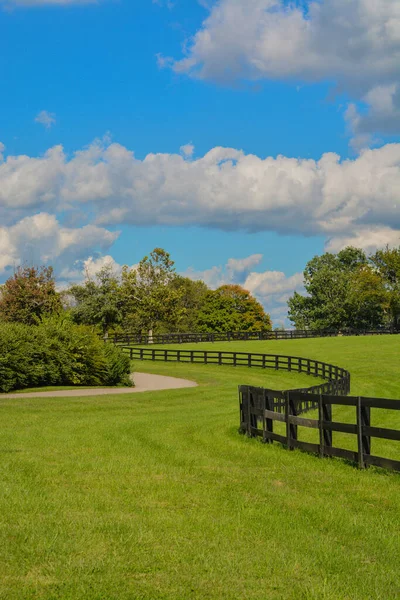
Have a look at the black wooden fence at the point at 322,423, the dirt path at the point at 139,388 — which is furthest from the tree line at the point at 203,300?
the black wooden fence at the point at 322,423

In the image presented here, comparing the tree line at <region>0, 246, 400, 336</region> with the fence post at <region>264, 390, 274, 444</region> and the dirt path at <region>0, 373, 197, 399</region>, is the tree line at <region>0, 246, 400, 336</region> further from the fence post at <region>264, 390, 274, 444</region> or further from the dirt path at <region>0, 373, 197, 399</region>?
the fence post at <region>264, 390, 274, 444</region>

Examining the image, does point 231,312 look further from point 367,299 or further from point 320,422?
point 320,422

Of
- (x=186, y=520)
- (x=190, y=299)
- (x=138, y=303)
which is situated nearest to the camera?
(x=186, y=520)

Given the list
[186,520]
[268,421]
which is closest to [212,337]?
[268,421]

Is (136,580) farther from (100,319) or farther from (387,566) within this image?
(100,319)

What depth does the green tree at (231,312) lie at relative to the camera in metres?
114

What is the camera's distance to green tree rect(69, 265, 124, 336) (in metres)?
86.4

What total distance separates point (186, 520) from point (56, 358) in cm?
2603

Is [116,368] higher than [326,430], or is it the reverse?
[116,368]

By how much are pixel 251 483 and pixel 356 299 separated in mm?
104050

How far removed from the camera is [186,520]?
26.5 feet

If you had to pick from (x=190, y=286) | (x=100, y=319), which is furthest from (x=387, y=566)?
(x=190, y=286)

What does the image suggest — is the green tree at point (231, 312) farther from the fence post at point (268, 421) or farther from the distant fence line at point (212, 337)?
the fence post at point (268, 421)

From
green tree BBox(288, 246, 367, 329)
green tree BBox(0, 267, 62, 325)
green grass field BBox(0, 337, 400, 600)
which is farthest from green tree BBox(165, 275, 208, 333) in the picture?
green grass field BBox(0, 337, 400, 600)
